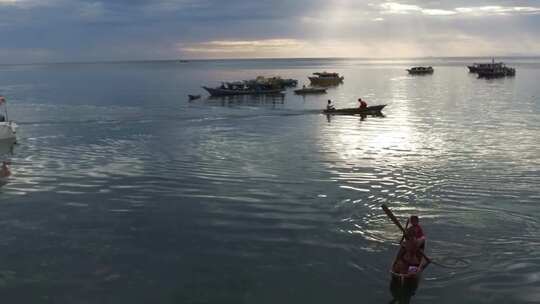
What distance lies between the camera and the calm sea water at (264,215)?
17.4 m

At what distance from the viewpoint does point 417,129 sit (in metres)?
51.8

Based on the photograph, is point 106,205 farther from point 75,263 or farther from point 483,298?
point 483,298

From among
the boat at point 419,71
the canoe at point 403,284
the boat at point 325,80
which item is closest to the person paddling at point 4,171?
the canoe at point 403,284

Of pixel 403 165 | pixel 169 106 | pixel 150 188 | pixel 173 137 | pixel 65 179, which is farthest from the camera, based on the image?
pixel 169 106

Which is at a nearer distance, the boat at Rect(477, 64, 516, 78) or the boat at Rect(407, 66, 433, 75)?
the boat at Rect(477, 64, 516, 78)

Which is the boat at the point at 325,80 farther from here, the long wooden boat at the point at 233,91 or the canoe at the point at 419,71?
the canoe at the point at 419,71

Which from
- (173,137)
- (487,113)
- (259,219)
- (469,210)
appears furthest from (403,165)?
(487,113)

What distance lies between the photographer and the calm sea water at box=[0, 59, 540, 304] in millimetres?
17359

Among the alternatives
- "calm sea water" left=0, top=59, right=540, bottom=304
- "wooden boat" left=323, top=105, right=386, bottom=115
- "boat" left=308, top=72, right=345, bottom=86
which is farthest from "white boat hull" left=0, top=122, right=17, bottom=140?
"boat" left=308, top=72, right=345, bottom=86

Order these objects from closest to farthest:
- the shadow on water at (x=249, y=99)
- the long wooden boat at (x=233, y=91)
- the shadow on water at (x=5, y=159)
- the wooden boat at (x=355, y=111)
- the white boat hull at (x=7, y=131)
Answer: the shadow on water at (x=5, y=159) < the white boat hull at (x=7, y=131) < the wooden boat at (x=355, y=111) < the shadow on water at (x=249, y=99) < the long wooden boat at (x=233, y=91)

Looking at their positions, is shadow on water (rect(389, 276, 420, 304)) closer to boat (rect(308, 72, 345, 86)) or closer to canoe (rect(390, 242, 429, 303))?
canoe (rect(390, 242, 429, 303))

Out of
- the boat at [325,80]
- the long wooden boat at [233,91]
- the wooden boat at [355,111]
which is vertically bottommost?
the wooden boat at [355,111]

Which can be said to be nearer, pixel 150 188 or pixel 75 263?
pixel 75 263

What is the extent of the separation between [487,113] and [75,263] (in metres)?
57.2
